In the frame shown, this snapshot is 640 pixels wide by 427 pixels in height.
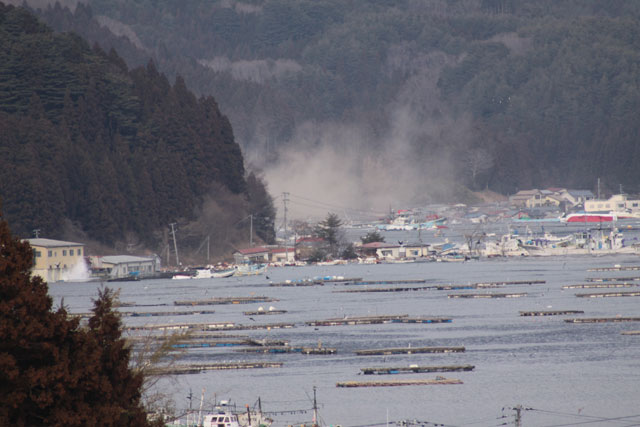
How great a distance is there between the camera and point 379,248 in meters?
92.9

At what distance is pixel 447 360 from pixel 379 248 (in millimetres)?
57779

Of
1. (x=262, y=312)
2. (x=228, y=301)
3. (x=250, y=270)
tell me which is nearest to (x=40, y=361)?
(x=262, y=312)

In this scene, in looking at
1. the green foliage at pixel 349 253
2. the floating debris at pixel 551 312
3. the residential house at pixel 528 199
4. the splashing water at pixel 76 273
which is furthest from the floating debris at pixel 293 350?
the residential house at pixel 528 199

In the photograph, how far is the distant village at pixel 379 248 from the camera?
74188mm

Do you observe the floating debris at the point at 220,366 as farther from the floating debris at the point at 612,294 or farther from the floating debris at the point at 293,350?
the floating debris at the point at 612,294

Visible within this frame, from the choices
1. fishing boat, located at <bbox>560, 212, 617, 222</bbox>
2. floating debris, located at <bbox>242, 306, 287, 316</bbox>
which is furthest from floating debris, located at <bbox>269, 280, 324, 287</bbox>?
fishing boat, located at <bbox>560, 212, 617, 222</bbox>

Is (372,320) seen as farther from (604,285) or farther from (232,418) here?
(232,418)

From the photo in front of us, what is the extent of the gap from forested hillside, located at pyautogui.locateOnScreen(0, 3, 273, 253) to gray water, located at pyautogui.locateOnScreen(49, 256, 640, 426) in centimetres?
1562

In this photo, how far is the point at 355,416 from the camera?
27.4 metres

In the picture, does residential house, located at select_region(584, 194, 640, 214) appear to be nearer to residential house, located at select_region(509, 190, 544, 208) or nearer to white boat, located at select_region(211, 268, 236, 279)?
residential house, located at select_region(509, 190, 544, 208)

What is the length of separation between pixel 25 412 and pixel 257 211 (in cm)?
8569

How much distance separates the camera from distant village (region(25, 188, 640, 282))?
74188 mm

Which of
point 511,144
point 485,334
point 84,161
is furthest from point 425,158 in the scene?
point 485,334

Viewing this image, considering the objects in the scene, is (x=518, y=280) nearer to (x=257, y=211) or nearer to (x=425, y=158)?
(x=257, y=211)
